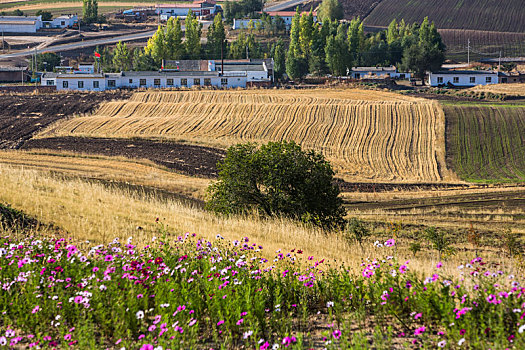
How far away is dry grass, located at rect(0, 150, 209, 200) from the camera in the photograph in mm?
41031

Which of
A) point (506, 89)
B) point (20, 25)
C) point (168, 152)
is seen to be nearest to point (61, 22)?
point (20, 25)

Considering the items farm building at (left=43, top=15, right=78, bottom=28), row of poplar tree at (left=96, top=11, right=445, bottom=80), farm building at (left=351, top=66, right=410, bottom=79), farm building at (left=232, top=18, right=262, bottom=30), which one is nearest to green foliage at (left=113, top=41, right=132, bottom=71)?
row of poplar tree at (left=96, top=11, right=445, bottom=80)

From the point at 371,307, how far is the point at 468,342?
7.44 feet

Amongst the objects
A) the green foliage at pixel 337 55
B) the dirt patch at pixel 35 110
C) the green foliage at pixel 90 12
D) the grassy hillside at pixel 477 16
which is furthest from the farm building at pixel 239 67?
the grassy hillside at pixel 477 16

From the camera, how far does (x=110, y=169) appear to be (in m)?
48.5

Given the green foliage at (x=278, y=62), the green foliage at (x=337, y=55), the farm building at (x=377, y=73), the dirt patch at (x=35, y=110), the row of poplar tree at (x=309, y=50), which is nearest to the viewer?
the dirt patch at (x=35, y=110)

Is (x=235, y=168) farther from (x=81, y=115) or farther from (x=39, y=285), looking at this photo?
(x=81, y=115)

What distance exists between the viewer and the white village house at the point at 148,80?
113 m

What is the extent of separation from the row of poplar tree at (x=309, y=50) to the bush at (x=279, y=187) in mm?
104652

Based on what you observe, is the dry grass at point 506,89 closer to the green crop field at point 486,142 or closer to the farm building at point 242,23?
the green crop field at point 486,142

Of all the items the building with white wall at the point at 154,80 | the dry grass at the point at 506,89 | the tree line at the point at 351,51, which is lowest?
the dry grass at the point at 506,89

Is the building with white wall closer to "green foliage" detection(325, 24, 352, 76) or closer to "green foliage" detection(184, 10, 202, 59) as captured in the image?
"green foliage" detection(325, 24, 352, 76)

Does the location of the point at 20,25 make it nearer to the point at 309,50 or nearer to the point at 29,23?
the point at 29,23

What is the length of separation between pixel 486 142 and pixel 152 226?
182ft
